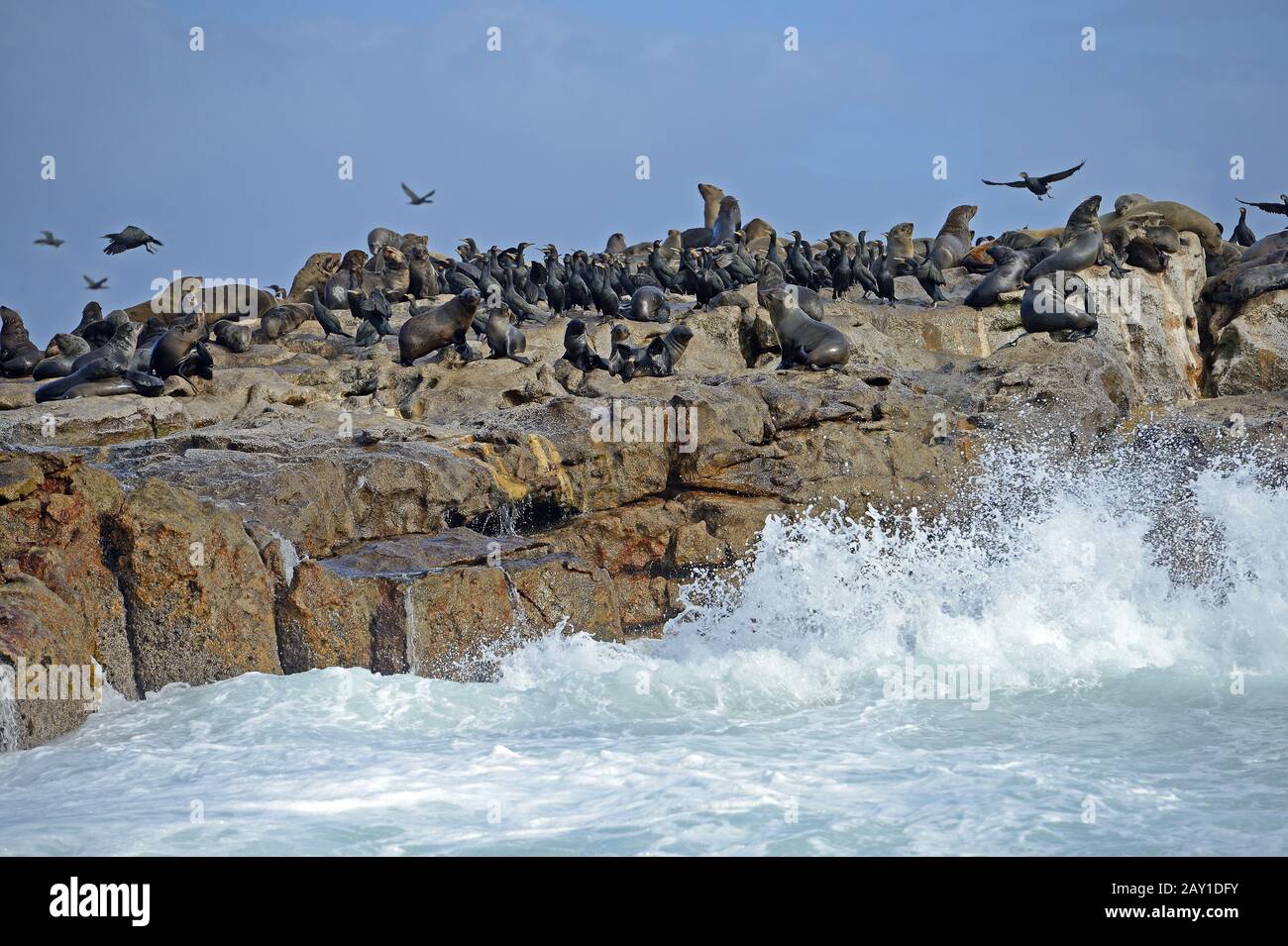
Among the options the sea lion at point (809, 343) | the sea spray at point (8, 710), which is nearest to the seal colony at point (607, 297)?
the sea lion at point (809, 343)

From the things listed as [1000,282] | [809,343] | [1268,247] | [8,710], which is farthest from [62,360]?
[1268,247]

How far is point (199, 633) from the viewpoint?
7.98 metres

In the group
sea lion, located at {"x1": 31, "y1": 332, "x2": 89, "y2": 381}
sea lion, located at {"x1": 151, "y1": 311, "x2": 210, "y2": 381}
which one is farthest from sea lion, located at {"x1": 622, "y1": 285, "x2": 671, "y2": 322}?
sea lion, located at {"x1": 31, "y1": 332, "x2": 89, "y2": 381}

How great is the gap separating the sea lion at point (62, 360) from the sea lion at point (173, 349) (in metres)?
2.02

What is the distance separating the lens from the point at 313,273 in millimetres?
27953

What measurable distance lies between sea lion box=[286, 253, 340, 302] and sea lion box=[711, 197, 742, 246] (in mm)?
10428

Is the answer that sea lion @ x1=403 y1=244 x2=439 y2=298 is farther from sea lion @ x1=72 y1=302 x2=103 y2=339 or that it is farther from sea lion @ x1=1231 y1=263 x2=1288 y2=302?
sea lion @ x1=1231 y1=263 x2=1288 y2=302

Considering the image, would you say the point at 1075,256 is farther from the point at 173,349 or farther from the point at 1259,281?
the point at 173,349

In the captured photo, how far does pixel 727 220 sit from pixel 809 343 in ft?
71.5

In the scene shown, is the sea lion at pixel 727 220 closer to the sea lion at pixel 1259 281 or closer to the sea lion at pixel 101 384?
the sea lion at pixel 1259 281
